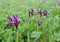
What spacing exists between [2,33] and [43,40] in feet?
1.49

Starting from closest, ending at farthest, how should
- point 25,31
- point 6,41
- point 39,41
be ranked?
point 6,41, point 39,41, point 25,31

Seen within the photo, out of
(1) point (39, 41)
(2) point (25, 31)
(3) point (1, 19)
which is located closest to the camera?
(1) point (39, 41)

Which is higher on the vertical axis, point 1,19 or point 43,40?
point 1,19

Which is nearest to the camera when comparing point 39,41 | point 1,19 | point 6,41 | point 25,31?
point 6,41

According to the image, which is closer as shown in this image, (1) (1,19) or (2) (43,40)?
(2) (43,40)

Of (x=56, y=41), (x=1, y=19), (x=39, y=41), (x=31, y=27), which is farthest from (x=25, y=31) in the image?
(x=1, y=19)

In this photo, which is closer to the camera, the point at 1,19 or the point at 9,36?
the point at 9,36

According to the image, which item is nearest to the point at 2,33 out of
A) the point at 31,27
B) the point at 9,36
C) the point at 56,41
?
the point at 9,36

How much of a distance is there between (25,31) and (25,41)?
20cm

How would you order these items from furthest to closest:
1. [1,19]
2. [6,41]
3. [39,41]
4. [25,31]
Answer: [1,19] → [25,31] → [39,41] → [6,41]

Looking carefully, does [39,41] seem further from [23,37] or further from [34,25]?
[34,25]

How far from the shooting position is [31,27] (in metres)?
2.41

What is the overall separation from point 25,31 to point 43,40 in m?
0.30

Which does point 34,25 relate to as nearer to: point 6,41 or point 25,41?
point 25,41
